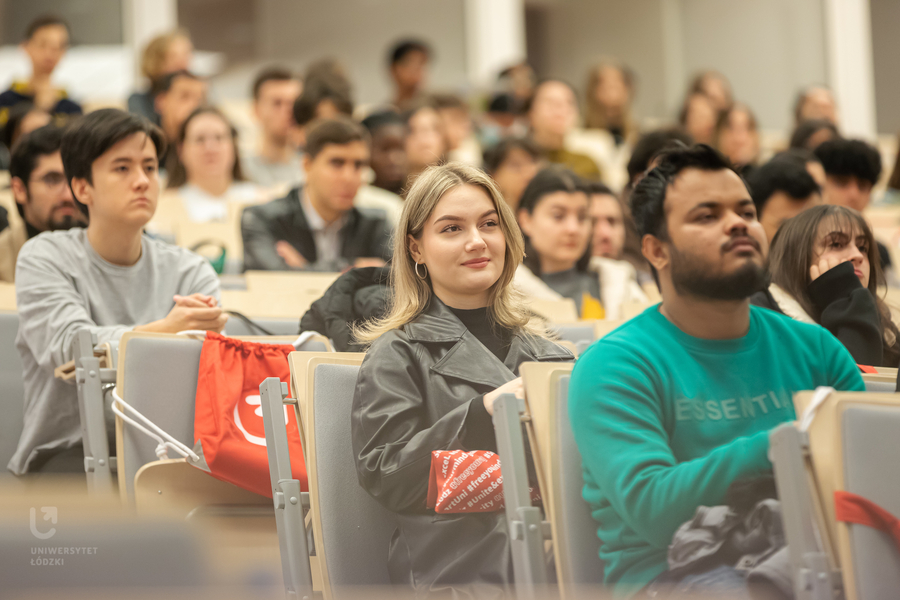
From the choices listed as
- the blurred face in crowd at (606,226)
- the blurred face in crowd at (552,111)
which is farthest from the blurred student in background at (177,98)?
the blurred face in crowd at (606,226)

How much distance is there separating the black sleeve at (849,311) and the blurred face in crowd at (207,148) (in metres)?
2.88

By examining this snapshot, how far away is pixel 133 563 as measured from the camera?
3.45ft

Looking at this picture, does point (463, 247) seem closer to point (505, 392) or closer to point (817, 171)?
point (505, 392)

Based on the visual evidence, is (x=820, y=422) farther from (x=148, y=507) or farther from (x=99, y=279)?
(x=99, y=279)

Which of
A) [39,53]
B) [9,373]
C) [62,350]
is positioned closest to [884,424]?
[62,350]

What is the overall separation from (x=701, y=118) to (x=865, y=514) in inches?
194

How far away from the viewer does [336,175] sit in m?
3.31

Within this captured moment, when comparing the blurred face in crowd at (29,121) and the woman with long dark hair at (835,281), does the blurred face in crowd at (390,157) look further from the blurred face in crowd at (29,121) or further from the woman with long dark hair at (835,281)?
the woman with long dark hair at (835,281)

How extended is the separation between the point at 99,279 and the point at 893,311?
180 centimetres

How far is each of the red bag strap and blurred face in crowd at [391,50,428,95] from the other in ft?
17.3

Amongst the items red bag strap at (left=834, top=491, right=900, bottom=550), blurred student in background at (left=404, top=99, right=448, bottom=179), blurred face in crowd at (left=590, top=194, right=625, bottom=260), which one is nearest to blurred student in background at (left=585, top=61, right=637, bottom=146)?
blurred student in background at (left=404, top=99, right=448, bottom=179)

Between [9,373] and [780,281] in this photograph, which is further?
[9,373]

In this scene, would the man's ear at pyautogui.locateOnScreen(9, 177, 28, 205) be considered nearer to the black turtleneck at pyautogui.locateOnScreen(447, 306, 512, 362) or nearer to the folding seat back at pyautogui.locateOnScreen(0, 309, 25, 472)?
the folding seat back at pyautogui.locateOnScreen(0, 309, 25, 472)

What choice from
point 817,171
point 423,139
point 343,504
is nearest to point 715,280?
point 343,504
